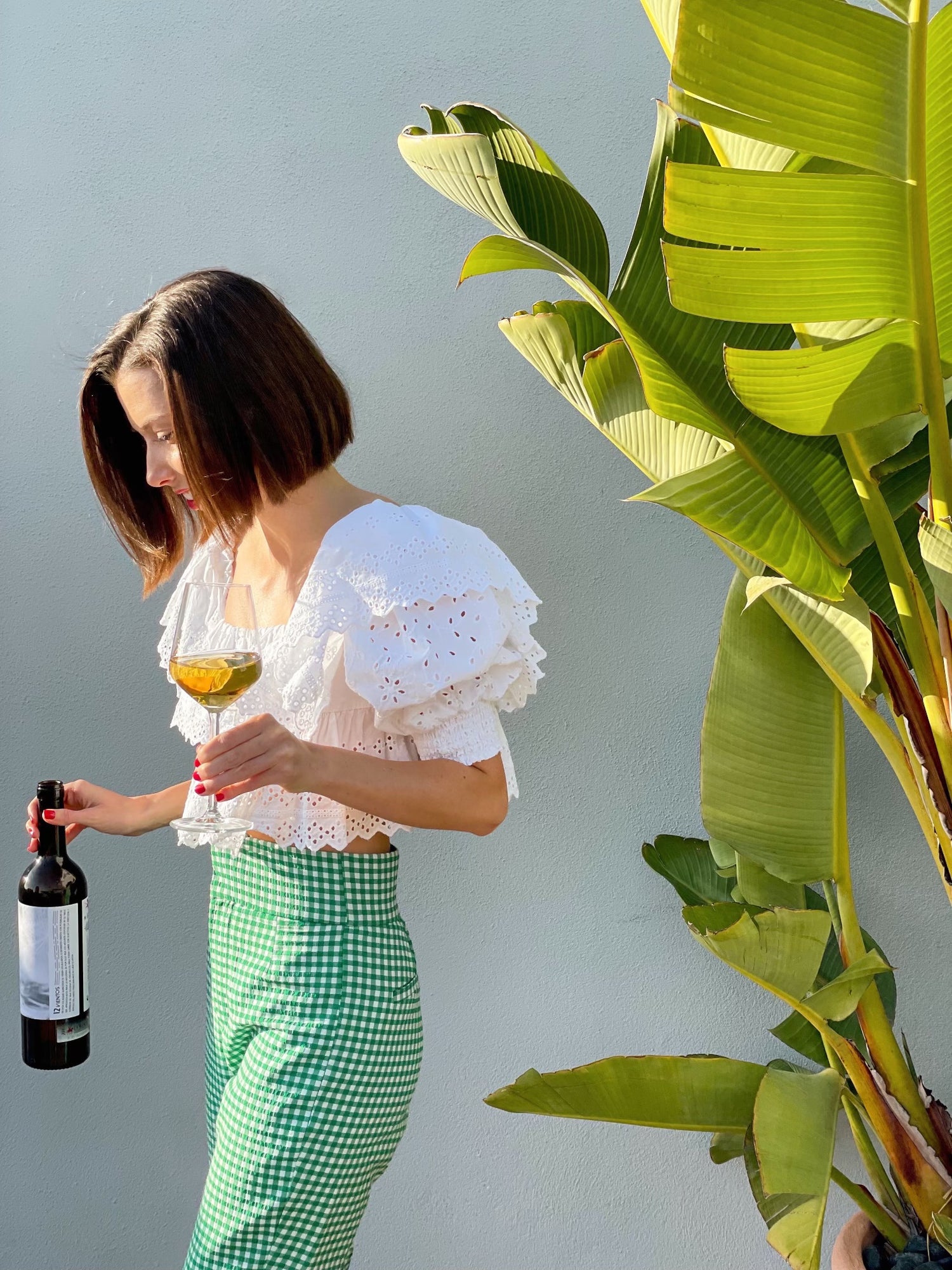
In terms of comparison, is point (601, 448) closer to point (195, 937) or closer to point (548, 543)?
point (548, 543)

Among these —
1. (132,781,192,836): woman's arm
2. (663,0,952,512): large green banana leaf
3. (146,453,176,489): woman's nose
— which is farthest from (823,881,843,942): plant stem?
(146,453,176,489): woman's nose

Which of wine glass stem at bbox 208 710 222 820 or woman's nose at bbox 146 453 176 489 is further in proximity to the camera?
woman's nose at bbox 146 453 176 489

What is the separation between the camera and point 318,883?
1.29m

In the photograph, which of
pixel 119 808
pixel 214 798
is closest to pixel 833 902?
pixel 214 798

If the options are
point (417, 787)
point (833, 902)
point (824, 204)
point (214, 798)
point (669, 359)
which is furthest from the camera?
point (833, 902)

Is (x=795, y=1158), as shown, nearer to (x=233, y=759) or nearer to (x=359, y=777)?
(x=359, y=777)

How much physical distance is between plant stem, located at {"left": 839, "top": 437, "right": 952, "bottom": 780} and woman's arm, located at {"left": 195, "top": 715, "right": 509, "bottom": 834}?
0.47 meters

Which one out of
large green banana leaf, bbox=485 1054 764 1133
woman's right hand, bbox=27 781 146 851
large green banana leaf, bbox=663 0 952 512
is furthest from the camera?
woman's right hand, bbox=27 781 146 851

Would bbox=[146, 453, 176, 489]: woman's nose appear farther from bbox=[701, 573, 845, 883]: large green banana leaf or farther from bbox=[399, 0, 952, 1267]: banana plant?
bbox=[701, 573, 845, 883]: large green banana leaf

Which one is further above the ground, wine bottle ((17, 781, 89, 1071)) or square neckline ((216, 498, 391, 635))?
square neckline ((216, 498, 391, 635))

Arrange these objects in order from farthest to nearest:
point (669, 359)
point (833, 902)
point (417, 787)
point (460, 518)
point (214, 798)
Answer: point (460, 518) < point (833, 902) < point (669, 359) < point (417, 787) < point (214, 798)

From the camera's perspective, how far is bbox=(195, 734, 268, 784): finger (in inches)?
40.7

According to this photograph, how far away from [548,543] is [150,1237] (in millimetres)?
1384

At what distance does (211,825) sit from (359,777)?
16 centimetres
